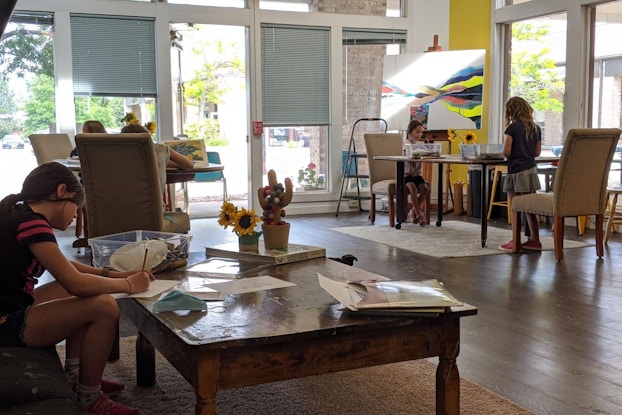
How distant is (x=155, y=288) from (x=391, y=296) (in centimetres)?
77

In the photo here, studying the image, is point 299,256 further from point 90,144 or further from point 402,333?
point 90,144

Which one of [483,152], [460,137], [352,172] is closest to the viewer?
[483,152]

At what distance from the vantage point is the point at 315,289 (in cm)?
221

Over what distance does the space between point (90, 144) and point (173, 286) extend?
2.03 metres

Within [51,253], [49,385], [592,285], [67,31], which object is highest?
[67,31]

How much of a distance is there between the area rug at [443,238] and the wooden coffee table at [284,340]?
11.5 ft

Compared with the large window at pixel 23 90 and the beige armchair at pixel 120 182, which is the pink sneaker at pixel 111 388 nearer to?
the beige armchair at pixel 120 182

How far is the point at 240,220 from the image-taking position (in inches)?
110

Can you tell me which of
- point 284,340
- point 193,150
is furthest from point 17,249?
point 193,150

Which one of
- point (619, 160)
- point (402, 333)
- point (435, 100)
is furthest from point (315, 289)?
point (435, 100)

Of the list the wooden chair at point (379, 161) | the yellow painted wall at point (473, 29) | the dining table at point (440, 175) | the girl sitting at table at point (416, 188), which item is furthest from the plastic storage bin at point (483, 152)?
the yellow painted wall at point (473, 29)

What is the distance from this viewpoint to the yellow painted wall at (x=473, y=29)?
832 centimetres

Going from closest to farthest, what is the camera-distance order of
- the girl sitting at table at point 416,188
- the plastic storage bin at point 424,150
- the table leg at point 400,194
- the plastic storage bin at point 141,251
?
the plastic storage bin at point 141,251 < the plastic storage bin at point 424,150 < the table leg at point 400,194 < the girl sitting at table at point 416,188

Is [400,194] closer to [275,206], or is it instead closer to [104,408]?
[275,206]
